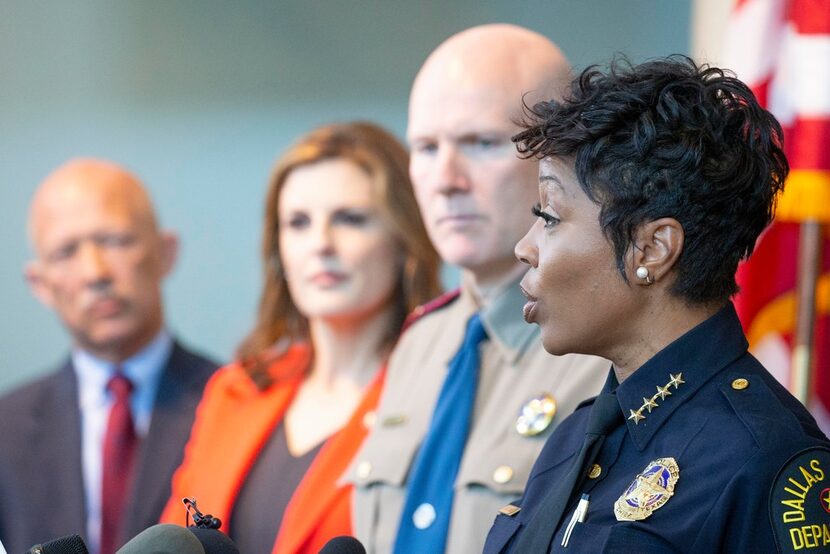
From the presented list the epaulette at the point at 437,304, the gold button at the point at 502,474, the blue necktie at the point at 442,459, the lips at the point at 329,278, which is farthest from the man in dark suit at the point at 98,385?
Result: the gold button at the point at 502,474

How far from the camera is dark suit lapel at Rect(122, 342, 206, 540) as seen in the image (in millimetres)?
2879

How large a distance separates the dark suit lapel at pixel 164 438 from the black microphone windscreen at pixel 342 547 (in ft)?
5.34

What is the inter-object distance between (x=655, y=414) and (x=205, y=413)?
1.73 meters

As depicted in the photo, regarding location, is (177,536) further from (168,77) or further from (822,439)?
(168,77)

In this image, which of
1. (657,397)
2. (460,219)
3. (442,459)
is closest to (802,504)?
(657,397)

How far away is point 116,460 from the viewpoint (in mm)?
2961

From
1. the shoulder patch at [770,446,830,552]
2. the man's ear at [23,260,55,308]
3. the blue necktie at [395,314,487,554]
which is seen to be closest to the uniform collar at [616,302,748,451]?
the shoulder patch at [770,446,830,552]

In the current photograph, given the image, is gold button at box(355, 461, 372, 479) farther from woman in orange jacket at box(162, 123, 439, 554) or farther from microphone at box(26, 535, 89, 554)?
microphone at box(26, 535, 89, 554)

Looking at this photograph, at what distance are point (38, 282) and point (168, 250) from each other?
0.35 meters

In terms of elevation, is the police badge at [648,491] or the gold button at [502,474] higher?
the police badge at [648,491]

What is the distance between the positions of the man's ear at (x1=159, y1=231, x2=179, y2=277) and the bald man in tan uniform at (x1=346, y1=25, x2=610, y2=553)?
1.12 metres

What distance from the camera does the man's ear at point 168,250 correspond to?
10.2 ft

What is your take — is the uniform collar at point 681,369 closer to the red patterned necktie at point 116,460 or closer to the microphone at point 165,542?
the microphone at point 165,542

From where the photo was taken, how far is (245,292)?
3.07 meters
